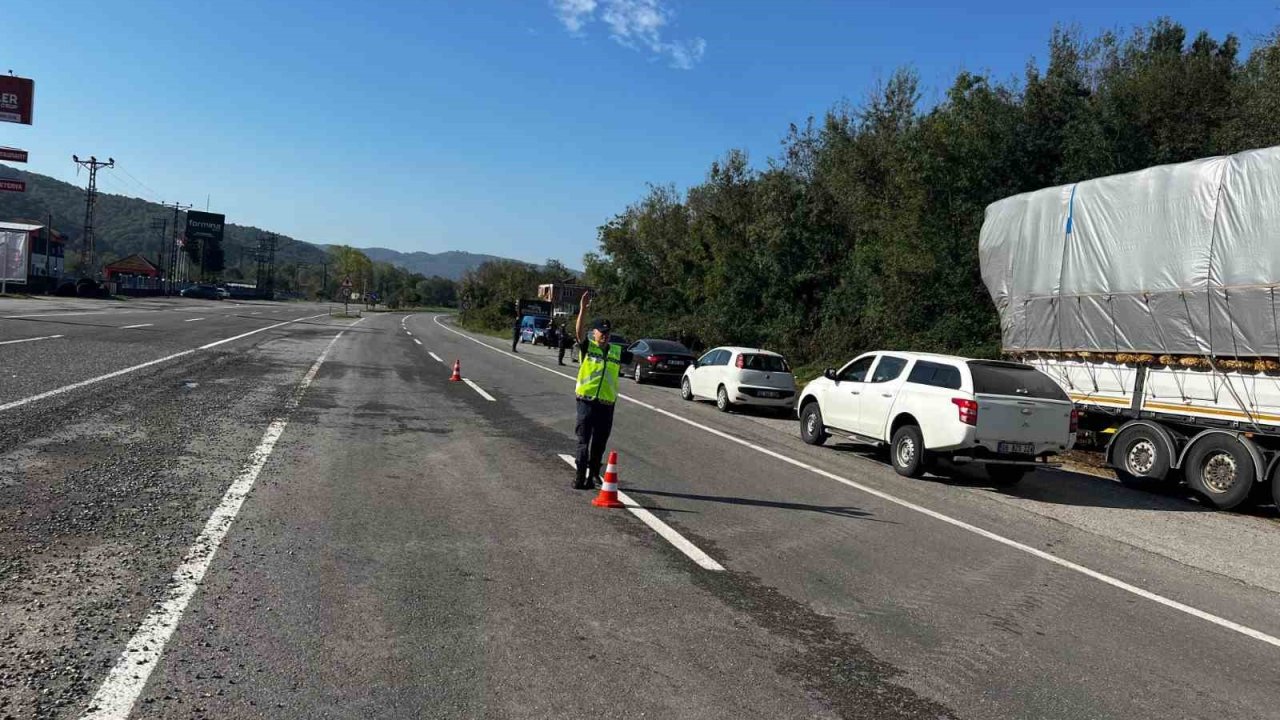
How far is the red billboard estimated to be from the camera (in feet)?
165

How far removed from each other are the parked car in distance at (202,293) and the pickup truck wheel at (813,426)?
9007 cm

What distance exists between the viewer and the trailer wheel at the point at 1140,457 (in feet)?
36.1

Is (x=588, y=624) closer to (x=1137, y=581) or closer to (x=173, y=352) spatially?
(x=1137, y=581)

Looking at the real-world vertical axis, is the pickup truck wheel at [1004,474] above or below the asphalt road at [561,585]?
above

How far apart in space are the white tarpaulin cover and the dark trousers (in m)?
8.04

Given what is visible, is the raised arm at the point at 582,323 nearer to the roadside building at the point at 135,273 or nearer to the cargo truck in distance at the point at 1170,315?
the cargo truck in distance at the point at 1170,315

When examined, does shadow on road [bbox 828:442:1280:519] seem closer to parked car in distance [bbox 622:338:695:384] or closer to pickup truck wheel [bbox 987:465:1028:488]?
pickup truck wheel [bbox 987:465:1028:488]

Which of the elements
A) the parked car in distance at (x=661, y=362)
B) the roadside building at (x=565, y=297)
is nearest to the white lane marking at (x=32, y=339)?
the parked car in distance at (x=661, y=362)

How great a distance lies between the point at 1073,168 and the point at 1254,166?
11639 mm

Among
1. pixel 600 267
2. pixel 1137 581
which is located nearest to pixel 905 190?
pixel 1137 581

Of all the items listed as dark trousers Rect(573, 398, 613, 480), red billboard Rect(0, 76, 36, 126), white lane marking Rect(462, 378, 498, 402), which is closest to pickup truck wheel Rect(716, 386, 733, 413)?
white lane marking Rect(462, 378, 498, 402)

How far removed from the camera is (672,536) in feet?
22.5

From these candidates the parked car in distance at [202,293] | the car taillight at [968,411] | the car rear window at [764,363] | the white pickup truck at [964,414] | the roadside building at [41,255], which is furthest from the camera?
the parked car in distance at [202,293]

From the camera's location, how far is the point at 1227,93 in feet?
70.2
